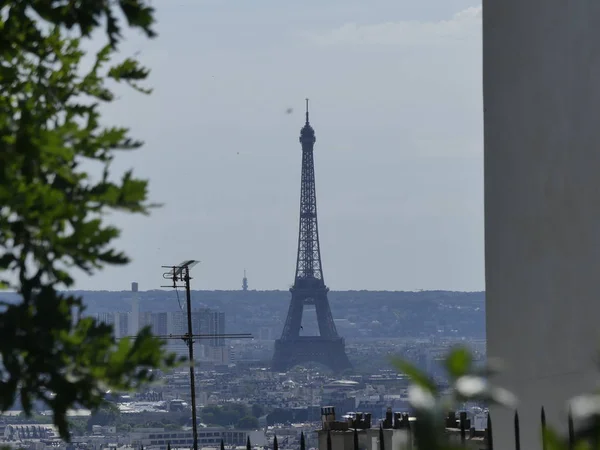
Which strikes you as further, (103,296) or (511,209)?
(103,296)

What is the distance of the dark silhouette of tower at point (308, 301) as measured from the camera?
8662 cm

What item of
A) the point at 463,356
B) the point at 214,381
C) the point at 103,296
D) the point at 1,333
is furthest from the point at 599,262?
the point at 103,296

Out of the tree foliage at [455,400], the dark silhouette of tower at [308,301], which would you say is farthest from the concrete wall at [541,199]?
the dark silhouette of tower at [308,301]

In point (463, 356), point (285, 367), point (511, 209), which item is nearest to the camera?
point (463, 356)

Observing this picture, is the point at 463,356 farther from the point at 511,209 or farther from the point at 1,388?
the point at 511,209

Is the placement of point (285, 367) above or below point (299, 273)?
below

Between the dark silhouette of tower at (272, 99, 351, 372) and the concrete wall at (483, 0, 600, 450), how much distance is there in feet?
262

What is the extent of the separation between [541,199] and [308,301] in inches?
3313

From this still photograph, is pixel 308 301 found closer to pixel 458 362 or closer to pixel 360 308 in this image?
pixel 360 308

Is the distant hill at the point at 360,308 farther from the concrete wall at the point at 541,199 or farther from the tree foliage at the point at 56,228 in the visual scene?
the tree foliage at the point at 56,228

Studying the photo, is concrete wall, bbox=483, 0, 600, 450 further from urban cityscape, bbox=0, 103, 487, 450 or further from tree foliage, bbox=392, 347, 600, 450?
urban cityscape, bbox=0, 103, 487, 450

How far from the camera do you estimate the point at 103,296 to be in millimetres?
108625

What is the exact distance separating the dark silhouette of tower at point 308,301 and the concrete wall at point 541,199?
262ft

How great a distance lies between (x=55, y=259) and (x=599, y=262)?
3.08m
